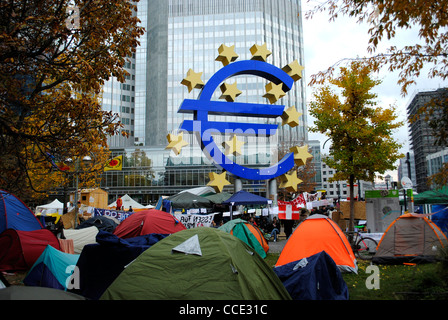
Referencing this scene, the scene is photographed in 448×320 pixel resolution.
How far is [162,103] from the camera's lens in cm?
7288

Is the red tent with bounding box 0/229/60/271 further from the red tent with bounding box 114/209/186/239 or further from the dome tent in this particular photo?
the dome tent

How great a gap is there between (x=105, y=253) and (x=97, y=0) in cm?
548

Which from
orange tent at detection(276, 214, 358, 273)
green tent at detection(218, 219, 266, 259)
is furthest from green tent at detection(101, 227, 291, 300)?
green tent at detection(218, 219, 266, 259)

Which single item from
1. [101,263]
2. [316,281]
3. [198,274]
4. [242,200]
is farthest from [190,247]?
[242,200]

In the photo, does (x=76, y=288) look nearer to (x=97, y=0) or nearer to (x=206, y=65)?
(x=97, y=0)

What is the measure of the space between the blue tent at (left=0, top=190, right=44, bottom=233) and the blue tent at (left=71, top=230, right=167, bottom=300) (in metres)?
5.66

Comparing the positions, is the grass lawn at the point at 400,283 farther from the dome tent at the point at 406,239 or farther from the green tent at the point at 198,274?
the green tent at the point at 198,274

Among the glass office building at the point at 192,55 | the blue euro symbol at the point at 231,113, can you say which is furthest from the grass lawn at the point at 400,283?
the glass office building at the point at 192,55

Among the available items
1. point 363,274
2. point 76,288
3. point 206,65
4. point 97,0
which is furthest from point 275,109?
point 206,65

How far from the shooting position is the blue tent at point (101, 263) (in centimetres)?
701

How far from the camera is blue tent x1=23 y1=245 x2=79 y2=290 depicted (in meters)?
7.19

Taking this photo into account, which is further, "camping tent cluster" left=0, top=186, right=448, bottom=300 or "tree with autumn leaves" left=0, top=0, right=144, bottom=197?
"tree with autumn leaves" left=0, top=0, right=144, bottom=197

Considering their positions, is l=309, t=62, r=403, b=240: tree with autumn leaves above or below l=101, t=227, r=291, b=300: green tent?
above

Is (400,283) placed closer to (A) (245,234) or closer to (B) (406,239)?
(B) (406,239)
